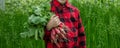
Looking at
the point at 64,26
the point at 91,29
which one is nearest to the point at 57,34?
the point at 64,26

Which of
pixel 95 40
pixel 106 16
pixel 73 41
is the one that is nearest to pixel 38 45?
pixel 95 40

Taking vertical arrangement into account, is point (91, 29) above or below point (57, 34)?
below

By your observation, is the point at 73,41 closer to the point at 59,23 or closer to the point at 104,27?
the point at 59,23

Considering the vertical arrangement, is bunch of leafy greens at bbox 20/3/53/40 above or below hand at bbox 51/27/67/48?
above

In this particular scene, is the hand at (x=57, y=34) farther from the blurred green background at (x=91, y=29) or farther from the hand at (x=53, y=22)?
the blurred green background at (x=91, y=29)

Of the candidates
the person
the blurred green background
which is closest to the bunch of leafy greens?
the person

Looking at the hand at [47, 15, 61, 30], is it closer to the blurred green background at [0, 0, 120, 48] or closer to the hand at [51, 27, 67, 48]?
the hand at [51, 27, 67, 48]

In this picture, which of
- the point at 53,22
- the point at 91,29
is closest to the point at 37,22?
the point at 53,22

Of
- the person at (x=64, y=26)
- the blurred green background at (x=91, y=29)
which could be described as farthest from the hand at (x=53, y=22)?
the blurred green background at (x=91, y=29)

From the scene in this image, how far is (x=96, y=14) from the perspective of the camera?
5.82 meters

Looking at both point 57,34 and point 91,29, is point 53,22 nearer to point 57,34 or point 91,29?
point 57,34

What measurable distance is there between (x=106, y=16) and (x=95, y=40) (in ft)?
2.52

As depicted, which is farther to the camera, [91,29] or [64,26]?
[91,29]

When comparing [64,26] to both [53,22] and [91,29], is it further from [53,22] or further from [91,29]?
[91,29]
